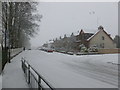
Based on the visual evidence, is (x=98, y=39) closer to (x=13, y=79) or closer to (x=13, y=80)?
(x=13, y=79)

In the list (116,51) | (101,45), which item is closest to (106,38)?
(101,45)

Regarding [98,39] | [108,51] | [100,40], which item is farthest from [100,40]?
[108,51]

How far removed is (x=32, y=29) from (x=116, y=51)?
25626mm

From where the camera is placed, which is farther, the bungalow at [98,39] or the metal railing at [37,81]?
the bungalow at [98,39]

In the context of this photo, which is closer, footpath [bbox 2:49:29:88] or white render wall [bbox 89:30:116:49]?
footpath [bbox 2:49:29:88]

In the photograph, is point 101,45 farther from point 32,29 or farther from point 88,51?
point 32,29

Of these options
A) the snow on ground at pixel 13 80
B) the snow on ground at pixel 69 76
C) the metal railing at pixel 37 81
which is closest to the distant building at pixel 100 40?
the snow on ground at pixel 69 76

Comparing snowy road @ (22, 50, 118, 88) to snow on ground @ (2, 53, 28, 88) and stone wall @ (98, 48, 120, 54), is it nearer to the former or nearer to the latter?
snow on ground @ (2, 53, 28, 88)

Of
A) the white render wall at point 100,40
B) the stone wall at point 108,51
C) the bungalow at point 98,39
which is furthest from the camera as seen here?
the white render wall at point 100,40

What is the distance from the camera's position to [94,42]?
57.6m

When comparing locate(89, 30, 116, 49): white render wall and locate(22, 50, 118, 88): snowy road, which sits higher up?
locate(89, 30, 116, 49): white render wall

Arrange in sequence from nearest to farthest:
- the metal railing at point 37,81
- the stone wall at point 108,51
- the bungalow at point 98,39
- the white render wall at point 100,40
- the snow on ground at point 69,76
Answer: the metal railing at point 37,81 < the snow on ground at point 69,76 < the stone wall at point 108,51 < the bungalow at point 98,39 < the white render wall at point 100,40

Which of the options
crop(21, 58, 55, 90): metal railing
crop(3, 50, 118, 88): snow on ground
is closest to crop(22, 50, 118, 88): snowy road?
crop(3, 50, 118, 88): snow on ground

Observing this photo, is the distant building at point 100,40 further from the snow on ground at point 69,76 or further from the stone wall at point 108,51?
the snow on ground at point 69,76
